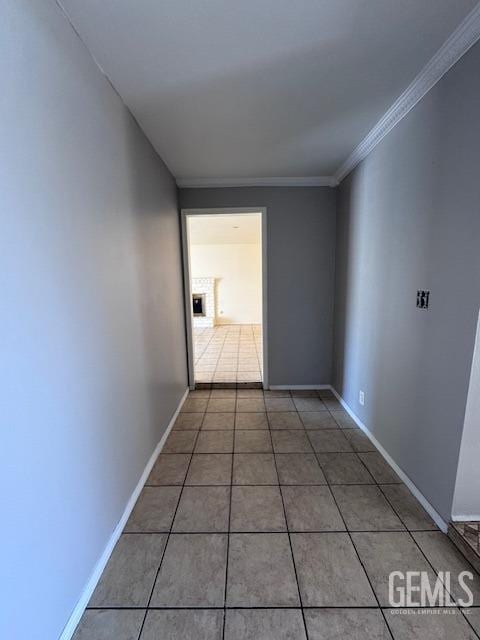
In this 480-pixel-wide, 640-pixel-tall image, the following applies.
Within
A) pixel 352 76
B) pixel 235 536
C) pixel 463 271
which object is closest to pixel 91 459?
pixel 235 536

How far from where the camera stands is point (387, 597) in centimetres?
119

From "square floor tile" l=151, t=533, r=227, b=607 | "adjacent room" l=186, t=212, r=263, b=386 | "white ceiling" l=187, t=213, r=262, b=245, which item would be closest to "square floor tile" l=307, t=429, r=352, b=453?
"square floor tile" l=151, t=533, r=227, b=607

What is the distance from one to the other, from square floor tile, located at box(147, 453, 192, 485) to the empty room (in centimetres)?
2

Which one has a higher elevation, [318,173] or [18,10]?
[318,173]

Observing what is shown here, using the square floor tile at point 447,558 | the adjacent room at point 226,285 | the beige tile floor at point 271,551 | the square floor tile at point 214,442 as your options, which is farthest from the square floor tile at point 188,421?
Answer: the adjacent room at point 226,285

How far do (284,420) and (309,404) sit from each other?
45cm

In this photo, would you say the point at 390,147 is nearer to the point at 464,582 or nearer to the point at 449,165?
the point at 449,165

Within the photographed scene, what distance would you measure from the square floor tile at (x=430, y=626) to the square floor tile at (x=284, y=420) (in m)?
1.44

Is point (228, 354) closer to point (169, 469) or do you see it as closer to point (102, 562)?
point (169, 469)

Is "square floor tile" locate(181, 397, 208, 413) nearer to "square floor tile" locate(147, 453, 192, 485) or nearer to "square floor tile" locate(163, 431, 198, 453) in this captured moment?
"square floor tile" locate(163, 431, 198, 453)

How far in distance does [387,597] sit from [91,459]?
1.38 m

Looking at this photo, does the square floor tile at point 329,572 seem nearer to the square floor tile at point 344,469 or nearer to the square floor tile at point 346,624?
the square floor tile at point 346,624

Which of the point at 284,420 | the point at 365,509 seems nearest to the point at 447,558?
the point at 365,509

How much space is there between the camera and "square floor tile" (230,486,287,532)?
1521 mm
